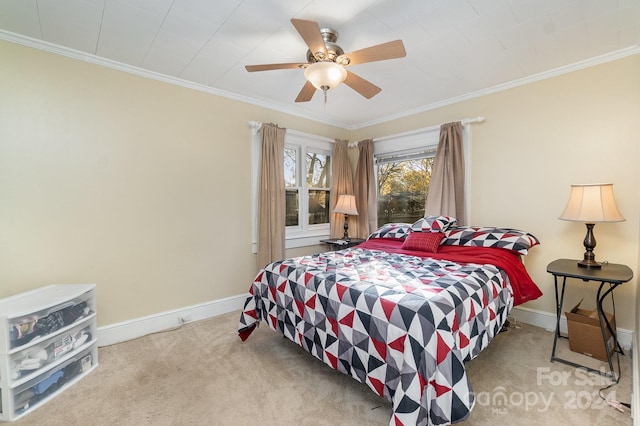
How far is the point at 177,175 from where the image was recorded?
9.42ft

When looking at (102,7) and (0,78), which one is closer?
(102,7)

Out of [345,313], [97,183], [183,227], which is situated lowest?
[345,313]

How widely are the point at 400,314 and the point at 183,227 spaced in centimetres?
236

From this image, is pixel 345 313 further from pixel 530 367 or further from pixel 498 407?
pixel 530 367

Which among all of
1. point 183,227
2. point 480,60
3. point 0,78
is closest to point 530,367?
point 480,60

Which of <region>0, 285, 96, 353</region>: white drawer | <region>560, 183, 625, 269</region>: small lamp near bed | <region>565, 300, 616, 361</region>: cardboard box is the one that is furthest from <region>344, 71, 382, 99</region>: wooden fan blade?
<region>0, 285, 96, 353</region>: white drawer

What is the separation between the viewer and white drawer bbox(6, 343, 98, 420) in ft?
5.49

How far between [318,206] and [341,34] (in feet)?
8.29

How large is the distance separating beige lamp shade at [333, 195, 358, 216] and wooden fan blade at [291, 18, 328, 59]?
229 centimetres

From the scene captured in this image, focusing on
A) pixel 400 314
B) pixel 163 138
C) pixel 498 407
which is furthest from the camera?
pixel 163 138

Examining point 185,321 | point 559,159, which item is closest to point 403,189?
point 559,159

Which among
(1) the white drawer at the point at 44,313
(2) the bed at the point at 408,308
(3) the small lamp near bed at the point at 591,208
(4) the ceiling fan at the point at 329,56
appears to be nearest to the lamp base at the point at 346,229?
(2) the bed at the point at 408,308

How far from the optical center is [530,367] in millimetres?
2100

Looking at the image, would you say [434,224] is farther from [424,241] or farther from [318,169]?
[318,169]
